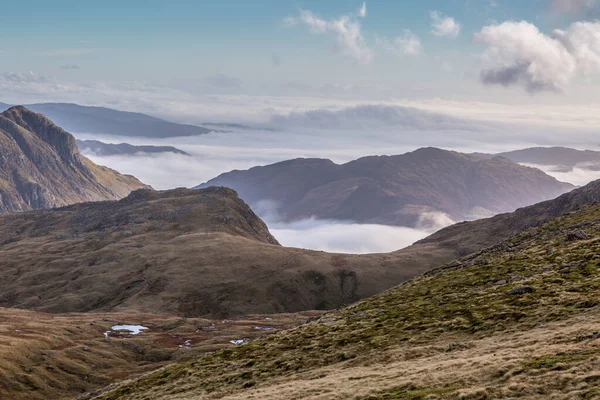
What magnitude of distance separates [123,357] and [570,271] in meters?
115

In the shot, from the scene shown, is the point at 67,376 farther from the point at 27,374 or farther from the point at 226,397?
the point at 226,397

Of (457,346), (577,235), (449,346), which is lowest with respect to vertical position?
(449,346)

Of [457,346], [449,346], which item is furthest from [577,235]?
[457,346]

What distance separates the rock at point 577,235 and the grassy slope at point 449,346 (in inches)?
62.6

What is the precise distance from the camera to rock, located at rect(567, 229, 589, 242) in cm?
8550

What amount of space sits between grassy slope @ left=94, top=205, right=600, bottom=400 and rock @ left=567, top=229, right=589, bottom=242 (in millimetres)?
1590

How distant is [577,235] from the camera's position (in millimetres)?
86625

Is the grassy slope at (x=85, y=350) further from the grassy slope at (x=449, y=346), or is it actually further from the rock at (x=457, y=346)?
the rock at (x=457, y=346)

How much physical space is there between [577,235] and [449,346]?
143 ft

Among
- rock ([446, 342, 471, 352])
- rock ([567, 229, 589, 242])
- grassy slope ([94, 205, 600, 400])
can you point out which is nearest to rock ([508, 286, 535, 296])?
grassy slope ([94, 205, 600, 400])

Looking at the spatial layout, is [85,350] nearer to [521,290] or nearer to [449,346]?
[521,290]

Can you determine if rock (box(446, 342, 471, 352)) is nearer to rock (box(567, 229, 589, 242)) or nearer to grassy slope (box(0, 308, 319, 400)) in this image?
rock (box(567, 229, 589, 242))

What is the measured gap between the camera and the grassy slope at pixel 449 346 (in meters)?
39.0

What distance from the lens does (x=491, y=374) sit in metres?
39.8
